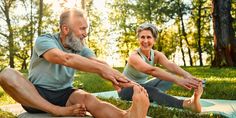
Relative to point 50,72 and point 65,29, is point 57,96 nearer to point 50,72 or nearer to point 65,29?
point 50,72

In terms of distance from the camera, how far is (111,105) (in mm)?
3734

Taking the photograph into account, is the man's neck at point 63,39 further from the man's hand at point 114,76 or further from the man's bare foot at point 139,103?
the man's bare foot at point 139,103

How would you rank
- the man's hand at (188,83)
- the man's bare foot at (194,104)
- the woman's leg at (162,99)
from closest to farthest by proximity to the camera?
1. the man's hand at (188,83)
2. the man's bare foot at (194,104)
3. the woman's leg at (162,99)

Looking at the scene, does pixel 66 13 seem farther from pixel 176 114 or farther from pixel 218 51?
pixel 218 51

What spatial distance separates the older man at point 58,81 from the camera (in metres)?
3.68

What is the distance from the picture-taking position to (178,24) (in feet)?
121

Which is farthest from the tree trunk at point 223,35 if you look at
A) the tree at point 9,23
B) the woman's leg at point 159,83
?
the tree at point 9,23

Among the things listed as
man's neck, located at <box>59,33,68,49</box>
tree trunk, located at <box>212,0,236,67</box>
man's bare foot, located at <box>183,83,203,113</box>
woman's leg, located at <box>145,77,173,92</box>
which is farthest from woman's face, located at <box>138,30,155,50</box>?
tree trunk, located at <box>212,0,236,67</box>

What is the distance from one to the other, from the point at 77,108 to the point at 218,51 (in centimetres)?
1318

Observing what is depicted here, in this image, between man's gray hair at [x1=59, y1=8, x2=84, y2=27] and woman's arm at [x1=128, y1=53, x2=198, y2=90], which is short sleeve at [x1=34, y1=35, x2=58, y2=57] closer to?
man's gray hair at [x1=59, y1=8, x2=84, y2=27]

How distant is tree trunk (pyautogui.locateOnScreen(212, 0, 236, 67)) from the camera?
1602 centimetres

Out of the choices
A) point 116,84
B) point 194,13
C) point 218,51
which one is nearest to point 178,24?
point 194,13

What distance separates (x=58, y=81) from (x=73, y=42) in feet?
1.59

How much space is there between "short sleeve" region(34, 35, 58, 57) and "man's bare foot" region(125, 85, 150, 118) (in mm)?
935
